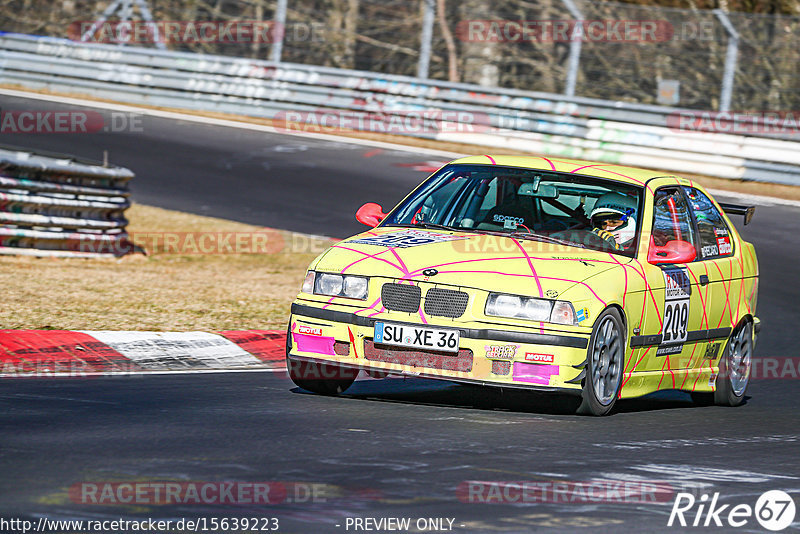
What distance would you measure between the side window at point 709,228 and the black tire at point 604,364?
143 cm

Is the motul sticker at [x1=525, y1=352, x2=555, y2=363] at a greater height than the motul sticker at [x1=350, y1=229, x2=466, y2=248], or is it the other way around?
the motul sticker at [x1=350, y1=229, x2=466, y2=248]

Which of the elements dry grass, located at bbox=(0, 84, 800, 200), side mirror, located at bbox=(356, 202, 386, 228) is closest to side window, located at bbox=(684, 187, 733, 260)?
side mirror, located at bbox=(356, 202, 386, 228)

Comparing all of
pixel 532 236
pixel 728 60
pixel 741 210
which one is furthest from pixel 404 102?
pixel 532 236

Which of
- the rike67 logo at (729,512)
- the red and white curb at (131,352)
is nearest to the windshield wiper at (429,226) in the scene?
the red and white curb at (131,352)

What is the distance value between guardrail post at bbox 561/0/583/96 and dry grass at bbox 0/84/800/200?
1523 mm

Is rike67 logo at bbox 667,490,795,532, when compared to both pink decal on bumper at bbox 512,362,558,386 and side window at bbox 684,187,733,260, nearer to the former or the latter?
pink decal on bumper at bbox 512,362,558,386

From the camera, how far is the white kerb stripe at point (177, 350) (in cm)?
902

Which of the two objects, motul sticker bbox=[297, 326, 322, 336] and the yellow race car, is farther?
motul sticker bbox=[297, 326, 322, 336]

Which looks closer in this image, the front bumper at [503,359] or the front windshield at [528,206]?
the front bumper at [503,359]

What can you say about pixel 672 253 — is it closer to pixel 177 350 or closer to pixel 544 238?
pixel 544 238

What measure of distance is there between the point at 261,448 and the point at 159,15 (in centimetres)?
2112

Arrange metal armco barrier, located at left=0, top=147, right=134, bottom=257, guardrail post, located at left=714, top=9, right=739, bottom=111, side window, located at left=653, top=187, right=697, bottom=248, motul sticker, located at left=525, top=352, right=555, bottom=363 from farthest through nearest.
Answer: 1. guardrail post, located at left=714, top=9, right=739, bottom=111
2. metal armco barrier, located at left=0, top=147, right=134, bottom=257
3. side window, located at left=653, top=187, right=697, bottom=248
4. motul sticker, located at left=525, top=352, right=555, bottom=363

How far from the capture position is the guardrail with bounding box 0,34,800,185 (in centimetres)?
2125

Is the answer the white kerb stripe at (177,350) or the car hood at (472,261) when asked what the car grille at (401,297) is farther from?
the white kerb stripe at (177,350)
